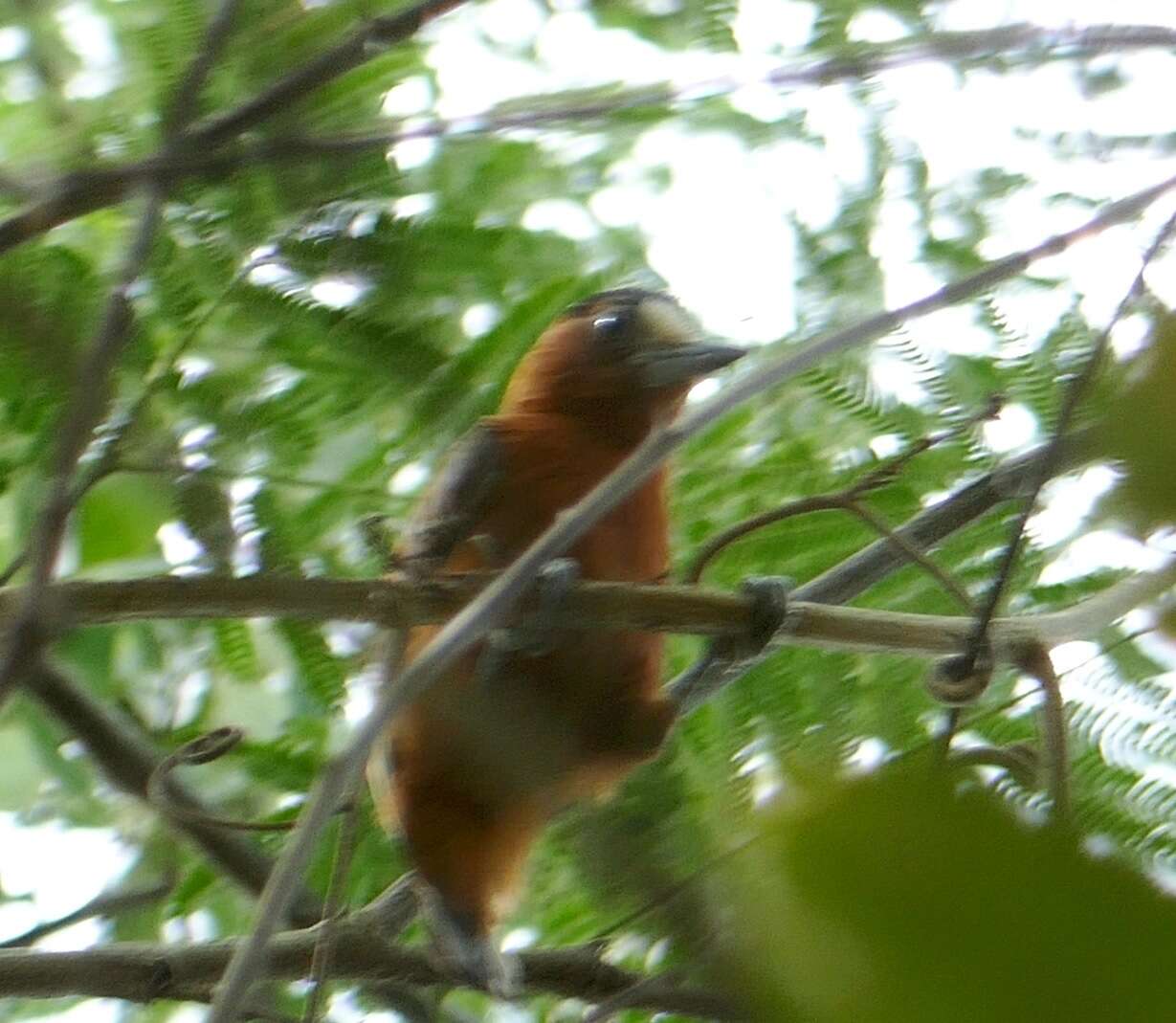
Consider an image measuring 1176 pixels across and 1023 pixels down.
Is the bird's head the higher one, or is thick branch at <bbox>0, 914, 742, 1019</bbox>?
the bird's head

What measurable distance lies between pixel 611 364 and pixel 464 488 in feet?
1.35

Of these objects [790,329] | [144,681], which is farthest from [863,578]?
[144,681]

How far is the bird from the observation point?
161 cm

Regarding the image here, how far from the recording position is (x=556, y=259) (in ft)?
6.15

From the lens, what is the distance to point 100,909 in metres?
1.79

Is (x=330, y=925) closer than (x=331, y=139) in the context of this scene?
Yes

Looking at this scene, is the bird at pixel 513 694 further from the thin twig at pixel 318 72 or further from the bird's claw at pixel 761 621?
the thin twig at pixel 318 72

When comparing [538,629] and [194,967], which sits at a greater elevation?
[538,629]

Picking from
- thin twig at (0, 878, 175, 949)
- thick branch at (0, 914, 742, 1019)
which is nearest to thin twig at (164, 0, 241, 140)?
thick branch at (0, 914, 742, 1019)

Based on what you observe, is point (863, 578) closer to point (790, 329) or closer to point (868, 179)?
point (790, 329)

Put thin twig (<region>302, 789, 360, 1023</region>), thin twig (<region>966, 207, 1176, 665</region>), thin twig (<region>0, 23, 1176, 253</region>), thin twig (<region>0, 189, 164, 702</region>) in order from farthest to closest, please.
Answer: thin twig (<region>0, 23, 1176, 253</region>) → thin twig (<region>0, 189, 164, 702</region>) → thin twig (<region>302, 789, 360, 1023</region>) → thin twig (<region>966, 207, 1176, 665</region>)

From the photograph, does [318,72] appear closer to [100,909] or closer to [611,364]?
[611,364]

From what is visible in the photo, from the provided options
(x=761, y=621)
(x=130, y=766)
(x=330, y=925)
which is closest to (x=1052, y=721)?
(x=761, y=621)

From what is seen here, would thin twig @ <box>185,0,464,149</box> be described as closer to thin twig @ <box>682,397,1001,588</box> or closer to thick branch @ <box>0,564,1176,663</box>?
thick branch @ <box>0,564,1176,663</box>
